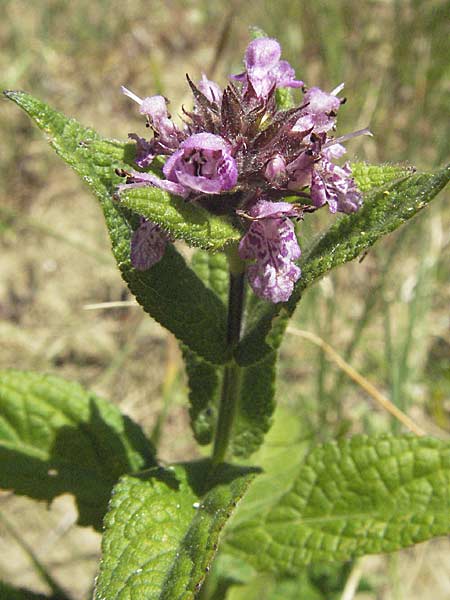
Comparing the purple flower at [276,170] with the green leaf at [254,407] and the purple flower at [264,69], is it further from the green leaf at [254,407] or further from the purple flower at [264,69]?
the green leaf at [254,407]

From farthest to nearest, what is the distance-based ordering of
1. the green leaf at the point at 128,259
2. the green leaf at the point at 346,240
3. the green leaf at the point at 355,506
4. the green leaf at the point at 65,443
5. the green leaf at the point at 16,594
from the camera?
the green leaf at the point at 16,594
the green leaf at the point at 65,443
the green leaf at the point at 355,506
the green leaf at the point at 128,259
the green leaf at the point at 346,240

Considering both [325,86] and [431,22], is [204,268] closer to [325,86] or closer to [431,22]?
[325,86]

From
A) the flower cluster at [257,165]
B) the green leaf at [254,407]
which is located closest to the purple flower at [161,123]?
the flower cluster at [257,165]

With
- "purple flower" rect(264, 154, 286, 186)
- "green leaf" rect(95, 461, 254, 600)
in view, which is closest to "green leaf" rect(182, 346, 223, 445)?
"green leaf" rect(95, 461, 254, 600)

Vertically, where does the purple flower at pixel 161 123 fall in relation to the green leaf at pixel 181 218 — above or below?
above

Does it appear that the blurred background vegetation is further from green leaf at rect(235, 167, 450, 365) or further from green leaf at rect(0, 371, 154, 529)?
green leaf at rect(235, 167, 450, 365)
